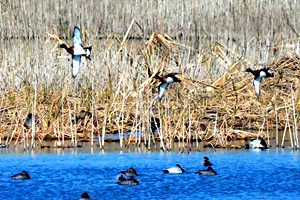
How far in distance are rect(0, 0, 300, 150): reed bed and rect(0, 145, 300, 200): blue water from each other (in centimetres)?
38

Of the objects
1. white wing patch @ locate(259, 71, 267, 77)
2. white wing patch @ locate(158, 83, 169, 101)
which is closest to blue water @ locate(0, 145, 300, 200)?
white wing patch @ locate(158, 83, 169, 101)

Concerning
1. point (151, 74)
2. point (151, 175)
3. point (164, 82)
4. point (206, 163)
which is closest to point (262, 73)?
point (164, 82)

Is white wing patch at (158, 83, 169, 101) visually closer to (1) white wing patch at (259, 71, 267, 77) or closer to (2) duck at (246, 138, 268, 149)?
(1) white wing patch at (259, 71, 267, 77)

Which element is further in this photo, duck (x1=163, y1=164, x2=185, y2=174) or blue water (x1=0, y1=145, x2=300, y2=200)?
duck (x1=163, y1=164, x2=185, y2=174)

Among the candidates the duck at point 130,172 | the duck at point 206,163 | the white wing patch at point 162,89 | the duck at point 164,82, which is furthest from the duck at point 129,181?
the white wing patch at point 162,89

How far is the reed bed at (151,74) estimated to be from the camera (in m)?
16.8

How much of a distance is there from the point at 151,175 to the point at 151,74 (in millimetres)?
4044

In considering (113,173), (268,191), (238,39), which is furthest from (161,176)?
(238,39)

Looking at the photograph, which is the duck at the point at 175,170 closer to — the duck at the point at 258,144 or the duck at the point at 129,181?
the duck at the point at 129,181

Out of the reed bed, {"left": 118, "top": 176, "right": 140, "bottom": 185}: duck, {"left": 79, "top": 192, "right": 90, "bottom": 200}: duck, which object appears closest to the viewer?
{"left": 79, "top": 192, "right": 90, "bottom": 200}: duck

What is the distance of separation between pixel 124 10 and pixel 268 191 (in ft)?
36.7

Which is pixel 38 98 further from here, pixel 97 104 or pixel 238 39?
pixel 238 39

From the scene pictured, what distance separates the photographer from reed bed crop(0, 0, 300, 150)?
1680 centimetres

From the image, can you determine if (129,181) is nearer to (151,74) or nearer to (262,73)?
(262,73)
